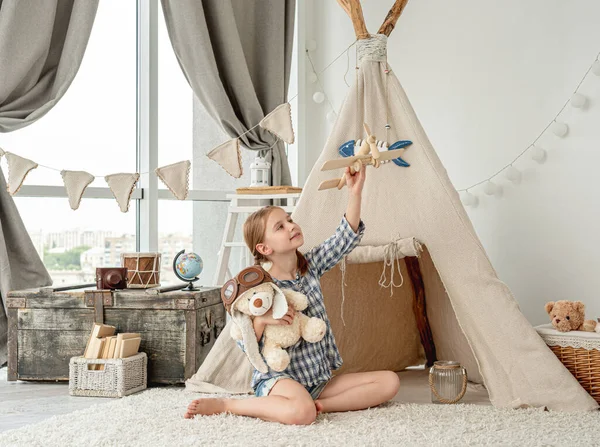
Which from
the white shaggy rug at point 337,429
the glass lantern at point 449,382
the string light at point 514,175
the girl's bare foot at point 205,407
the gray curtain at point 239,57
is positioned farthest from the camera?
the gray curtain at point 239,57

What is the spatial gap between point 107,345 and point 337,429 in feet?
3.49

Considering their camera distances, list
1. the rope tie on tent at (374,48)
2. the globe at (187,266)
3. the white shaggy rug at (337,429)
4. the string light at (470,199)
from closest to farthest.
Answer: the white shaggy rug at (337,429) → the rope tie on tent at (374,48) → the globe at (187,266) → the string light at (470,199)

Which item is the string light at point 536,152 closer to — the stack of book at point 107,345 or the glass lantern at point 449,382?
the glass lantern at point 449,382

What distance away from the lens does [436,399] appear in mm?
2457

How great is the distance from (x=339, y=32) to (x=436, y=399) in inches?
93.9

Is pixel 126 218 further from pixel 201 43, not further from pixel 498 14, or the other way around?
pixel 498 14

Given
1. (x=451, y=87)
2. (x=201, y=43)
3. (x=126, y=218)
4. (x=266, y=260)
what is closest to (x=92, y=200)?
(x=126, y=218)

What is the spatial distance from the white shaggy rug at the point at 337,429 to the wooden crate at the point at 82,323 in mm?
493

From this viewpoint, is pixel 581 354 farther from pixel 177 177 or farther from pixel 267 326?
pixel 177 177

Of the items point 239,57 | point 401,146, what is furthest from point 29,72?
point 401,146

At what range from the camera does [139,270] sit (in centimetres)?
304

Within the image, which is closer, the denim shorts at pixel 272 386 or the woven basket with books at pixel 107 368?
the denim shorts at pixel 272 386

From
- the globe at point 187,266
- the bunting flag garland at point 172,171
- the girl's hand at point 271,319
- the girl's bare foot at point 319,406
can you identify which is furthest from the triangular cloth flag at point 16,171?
the girl's bare foot at point 319,406

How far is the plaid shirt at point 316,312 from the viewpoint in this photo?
225cm
